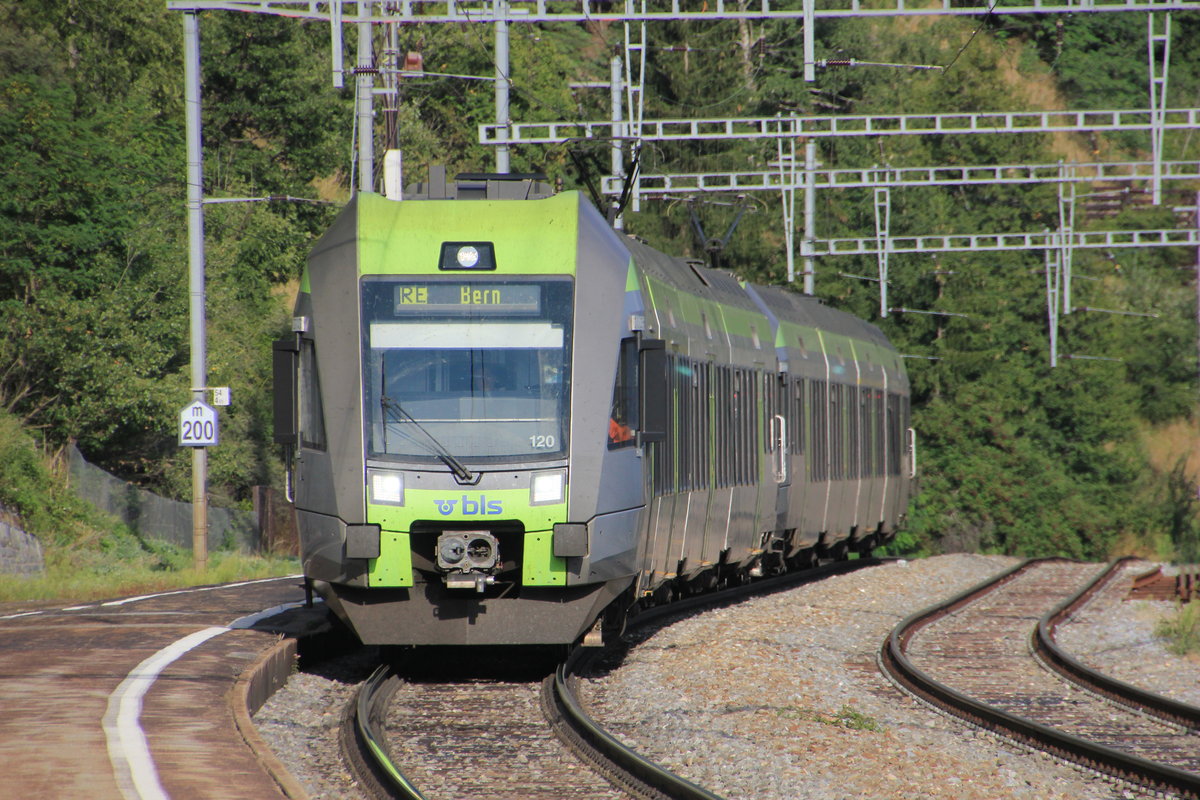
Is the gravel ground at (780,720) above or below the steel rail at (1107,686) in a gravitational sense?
above

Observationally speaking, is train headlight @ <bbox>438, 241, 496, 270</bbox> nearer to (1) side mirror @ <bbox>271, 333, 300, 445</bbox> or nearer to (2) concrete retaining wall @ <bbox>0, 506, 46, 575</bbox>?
(1) side mirror @ <bbox>271, 333, 300, 445</bbox>

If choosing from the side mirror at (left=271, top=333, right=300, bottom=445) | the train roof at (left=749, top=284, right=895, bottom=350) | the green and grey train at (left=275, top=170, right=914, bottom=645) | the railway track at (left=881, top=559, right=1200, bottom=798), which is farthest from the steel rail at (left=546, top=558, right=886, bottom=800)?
the train roof at (left=749, top=284, right=895, bottom=350)

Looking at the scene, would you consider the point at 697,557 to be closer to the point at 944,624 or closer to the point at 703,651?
the point at 703,651

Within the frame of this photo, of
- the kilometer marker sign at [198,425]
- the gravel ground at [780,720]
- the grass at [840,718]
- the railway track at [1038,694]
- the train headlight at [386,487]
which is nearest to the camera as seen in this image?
the gravel ground at [780,720]

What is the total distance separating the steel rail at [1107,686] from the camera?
1339cm

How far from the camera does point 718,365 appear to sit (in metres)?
18.2

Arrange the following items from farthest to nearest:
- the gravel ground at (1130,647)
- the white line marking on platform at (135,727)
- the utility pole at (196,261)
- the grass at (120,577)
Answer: the utility pole at (196,261) < the grass at (120,577) < the gravel ground at (1130,647) < the white line marking on platform at (135,727)

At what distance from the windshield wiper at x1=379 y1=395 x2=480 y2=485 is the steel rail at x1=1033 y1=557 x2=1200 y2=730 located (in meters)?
5.59

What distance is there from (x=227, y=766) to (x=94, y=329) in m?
22.3

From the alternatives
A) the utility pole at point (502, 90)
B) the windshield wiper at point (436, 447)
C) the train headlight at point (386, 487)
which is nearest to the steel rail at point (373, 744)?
the train headlight at point (386, 487)

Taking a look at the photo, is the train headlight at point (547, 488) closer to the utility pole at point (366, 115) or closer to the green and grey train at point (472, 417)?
the green and grey train at point (472, 417)

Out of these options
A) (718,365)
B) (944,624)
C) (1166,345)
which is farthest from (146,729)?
(1166,345)

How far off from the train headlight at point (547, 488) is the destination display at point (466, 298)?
1.24 meters

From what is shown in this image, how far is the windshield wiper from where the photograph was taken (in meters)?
12.6
